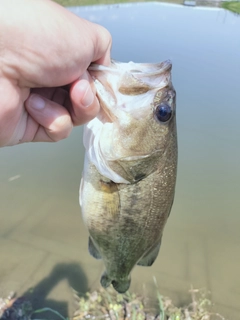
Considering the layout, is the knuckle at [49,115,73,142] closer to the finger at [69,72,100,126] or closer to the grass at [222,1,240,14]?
the finger at [69,72,100,126]

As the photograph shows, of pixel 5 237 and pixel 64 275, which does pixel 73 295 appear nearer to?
pixel 64 275

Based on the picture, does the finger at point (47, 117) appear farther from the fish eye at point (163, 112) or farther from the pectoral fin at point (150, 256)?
the pectoral fin at point (150, 256)

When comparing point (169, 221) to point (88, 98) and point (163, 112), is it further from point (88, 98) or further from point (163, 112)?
point (88, 98)

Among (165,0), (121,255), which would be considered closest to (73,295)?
(121,255)

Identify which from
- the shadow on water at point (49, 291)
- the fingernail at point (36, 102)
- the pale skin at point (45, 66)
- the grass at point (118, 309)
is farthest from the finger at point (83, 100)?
the shadow on water at point (49, 291)

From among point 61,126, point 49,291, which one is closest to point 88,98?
point 61,126

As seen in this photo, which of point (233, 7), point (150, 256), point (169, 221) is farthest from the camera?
point (233, 7)

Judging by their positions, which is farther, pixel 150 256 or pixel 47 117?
pixel 150 256

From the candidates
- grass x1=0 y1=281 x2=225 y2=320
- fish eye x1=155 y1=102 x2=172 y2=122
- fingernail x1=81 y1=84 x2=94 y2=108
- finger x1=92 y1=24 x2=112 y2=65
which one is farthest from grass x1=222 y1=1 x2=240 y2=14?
fingernail x1=81 y1=84 x2=94 y2=108
